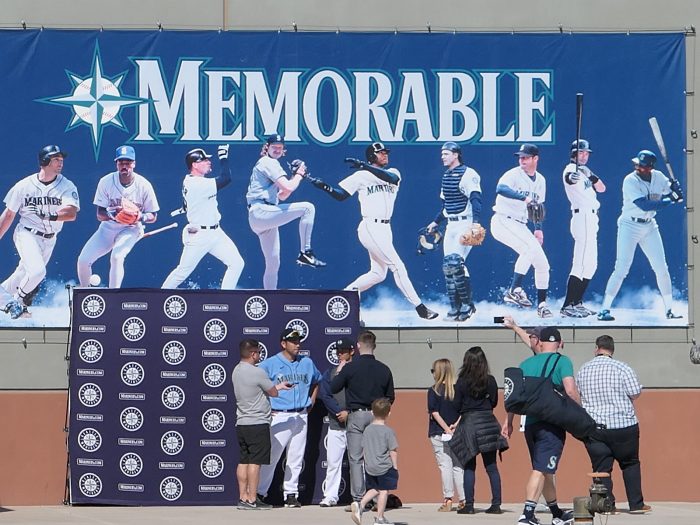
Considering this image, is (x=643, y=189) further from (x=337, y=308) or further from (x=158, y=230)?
(x=158, y=230)

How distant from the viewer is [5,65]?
619 inches

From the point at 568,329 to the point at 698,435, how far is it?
1.96m

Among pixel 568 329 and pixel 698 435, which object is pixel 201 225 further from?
pixel 698 435

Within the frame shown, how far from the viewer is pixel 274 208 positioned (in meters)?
15.9

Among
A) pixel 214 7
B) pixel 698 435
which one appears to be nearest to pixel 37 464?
pixel 214 7

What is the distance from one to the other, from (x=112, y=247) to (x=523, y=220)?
4838 mm

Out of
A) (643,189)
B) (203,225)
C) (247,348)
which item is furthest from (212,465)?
(643,189)

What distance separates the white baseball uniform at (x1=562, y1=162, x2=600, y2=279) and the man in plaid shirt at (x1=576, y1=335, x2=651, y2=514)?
209 cm

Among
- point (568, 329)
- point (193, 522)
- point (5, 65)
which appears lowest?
point (193, 522)

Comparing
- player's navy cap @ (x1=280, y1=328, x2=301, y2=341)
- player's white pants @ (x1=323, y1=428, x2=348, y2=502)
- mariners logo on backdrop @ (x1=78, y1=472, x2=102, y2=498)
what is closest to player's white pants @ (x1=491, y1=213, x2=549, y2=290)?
player's navy cap @ (x1=280, y1=328, x2=301, y2=341)

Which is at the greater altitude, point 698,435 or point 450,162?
point 450,162

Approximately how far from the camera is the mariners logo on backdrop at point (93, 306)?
1527cm

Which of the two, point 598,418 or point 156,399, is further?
point 156,399

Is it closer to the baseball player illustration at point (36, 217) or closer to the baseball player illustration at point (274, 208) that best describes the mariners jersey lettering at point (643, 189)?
the baseball player illustration at point (274, 208)
